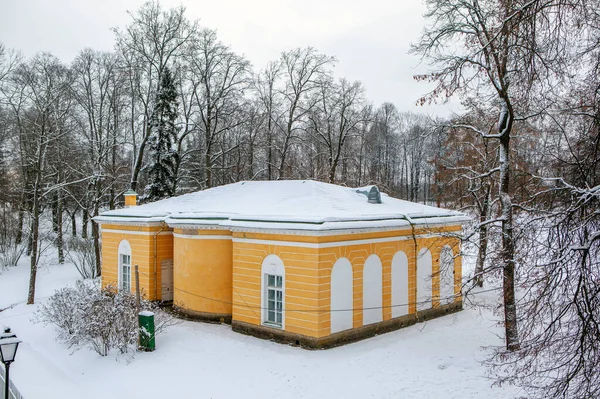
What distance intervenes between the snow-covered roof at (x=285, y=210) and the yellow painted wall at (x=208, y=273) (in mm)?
745

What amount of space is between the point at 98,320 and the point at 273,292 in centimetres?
508

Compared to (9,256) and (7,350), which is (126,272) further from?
(9,256)

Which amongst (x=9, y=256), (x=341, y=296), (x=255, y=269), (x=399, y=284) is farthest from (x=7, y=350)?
(x=9, y=256)

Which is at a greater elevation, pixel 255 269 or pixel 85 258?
pixel 255 269

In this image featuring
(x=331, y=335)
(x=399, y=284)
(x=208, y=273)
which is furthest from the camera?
(x=208, y=273)

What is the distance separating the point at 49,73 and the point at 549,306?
2802 cm

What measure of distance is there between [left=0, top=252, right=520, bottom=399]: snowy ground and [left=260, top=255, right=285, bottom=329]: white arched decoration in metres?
0.77

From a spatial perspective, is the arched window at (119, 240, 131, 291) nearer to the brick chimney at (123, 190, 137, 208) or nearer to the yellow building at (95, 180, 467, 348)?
the yellow building at (95, 180, 467, 348)

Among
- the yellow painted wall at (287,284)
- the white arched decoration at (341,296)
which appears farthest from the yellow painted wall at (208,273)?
the white arched decoration at (341,296)

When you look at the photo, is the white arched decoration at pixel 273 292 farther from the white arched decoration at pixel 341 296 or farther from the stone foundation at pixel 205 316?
the stone foundation at pixel 205 316

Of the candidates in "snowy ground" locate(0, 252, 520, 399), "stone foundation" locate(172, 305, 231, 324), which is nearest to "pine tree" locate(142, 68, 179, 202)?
"stone foundation" locate(172, 305, 231, 324)

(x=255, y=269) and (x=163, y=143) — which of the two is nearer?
(x=255, y=269)

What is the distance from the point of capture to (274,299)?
46.3 feet

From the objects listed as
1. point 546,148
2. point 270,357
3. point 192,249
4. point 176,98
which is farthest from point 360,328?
point 176,98
